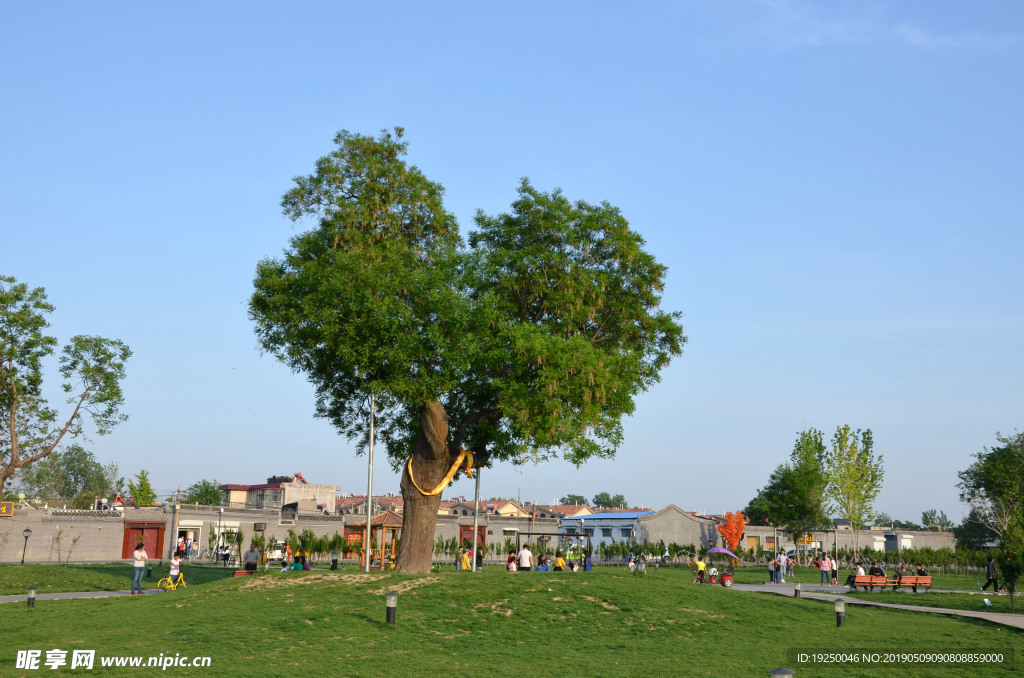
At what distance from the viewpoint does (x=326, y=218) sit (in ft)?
99.5

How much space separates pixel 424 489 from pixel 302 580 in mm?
5136

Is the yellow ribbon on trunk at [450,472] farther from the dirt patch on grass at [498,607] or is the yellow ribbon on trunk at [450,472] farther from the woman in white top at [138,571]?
the woman in white top at [138,571]

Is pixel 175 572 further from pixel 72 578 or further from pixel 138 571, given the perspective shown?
pixel 72 578

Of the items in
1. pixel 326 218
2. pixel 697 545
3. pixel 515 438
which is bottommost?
pixel 697 545

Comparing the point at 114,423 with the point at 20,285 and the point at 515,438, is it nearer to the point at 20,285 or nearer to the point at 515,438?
the point at 20,285

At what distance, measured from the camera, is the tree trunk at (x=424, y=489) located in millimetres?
28938

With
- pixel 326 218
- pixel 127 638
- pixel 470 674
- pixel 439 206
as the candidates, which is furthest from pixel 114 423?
pixel 470 674

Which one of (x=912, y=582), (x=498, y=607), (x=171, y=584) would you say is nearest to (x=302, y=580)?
(x=171, y=584)

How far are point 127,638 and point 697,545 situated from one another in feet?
213

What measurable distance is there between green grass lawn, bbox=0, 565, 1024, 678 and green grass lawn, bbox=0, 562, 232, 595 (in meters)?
7.59

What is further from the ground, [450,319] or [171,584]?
[450,319]

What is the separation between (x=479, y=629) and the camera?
20.4 meters

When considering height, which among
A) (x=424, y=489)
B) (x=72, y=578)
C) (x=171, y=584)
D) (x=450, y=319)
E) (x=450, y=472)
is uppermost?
(x=450, y=319)

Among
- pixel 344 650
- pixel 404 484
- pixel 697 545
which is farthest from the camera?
pixel 697 545
